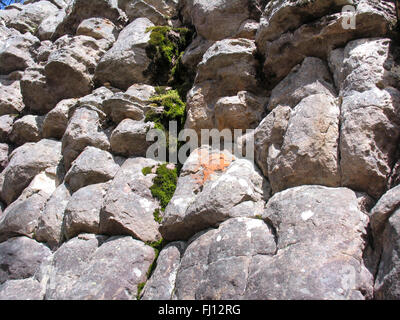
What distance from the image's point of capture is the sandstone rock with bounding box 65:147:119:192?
8.15 meters

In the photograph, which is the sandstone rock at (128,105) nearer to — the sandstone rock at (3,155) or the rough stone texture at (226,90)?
the rough stone texture at (226,90)

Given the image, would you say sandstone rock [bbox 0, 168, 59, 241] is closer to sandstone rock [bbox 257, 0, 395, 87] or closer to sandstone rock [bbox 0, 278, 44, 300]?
sandstone rock [bbox 0, 278, 44, 300]

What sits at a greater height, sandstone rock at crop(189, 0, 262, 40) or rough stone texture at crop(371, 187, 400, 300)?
sandstone rock at crop(189, 0, 262, 40)

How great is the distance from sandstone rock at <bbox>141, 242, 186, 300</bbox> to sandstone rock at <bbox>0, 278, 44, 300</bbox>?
85.4 inches

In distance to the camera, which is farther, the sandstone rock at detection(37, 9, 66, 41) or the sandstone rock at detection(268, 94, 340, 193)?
the sandstone rock at detection(37, 9, 66, 41)

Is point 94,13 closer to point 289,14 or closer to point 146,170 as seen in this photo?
point 146,170

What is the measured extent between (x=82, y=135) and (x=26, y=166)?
1.81 meters

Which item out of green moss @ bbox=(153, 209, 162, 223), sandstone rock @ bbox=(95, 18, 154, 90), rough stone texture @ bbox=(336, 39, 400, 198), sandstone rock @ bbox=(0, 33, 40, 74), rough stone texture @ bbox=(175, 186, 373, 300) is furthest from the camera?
sandstone rock @ bbox=(0, 33, 40, 74)

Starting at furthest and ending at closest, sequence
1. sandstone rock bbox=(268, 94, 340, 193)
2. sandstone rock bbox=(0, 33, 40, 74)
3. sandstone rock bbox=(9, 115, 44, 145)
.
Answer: sandstone rock bbox=(0, 33, 40, 74), sandstone rock bbox=(9, 115, 44, 145), sandstone rock bbox=(268, 94, 340, 193)

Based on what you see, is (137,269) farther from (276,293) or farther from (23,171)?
(23,171)

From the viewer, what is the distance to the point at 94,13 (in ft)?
41.8

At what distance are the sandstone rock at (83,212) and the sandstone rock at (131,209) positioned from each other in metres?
0.34

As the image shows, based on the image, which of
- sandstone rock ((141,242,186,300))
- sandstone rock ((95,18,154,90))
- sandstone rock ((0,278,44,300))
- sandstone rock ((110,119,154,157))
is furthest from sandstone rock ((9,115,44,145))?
sandstone rock ((141,242,186,300))
